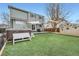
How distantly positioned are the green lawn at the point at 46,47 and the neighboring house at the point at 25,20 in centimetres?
17

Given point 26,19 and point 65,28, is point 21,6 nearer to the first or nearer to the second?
point 26,19

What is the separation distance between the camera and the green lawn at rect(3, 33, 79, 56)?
92.0 inches

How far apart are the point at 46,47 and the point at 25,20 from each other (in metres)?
0.47

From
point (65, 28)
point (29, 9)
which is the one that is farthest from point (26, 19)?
point (65, 28)

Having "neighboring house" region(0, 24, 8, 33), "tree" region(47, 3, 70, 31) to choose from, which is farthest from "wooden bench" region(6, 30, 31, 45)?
"tree" region(47, 3, 70, 31)

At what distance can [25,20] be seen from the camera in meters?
2.43

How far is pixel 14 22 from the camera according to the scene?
7.76 ft

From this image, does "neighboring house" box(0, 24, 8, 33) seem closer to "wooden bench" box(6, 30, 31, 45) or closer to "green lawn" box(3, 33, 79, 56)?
"wooden bench" box(6, 30, 31, 45)

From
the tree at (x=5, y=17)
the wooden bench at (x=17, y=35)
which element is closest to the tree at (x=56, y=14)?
the wooden bench at (x=17, y=35)

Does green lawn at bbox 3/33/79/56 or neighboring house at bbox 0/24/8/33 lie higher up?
neighboring house at bbox 0/24/8/33

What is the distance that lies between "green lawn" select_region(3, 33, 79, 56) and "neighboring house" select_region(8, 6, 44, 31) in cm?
17

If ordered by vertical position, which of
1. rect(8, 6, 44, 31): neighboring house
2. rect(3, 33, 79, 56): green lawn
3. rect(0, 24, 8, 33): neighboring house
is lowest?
rect(3, 33, 79, 56): green lawn

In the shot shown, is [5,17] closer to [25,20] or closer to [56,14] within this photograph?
[25,20]

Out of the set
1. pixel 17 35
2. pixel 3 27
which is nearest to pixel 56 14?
pixel 17 35
